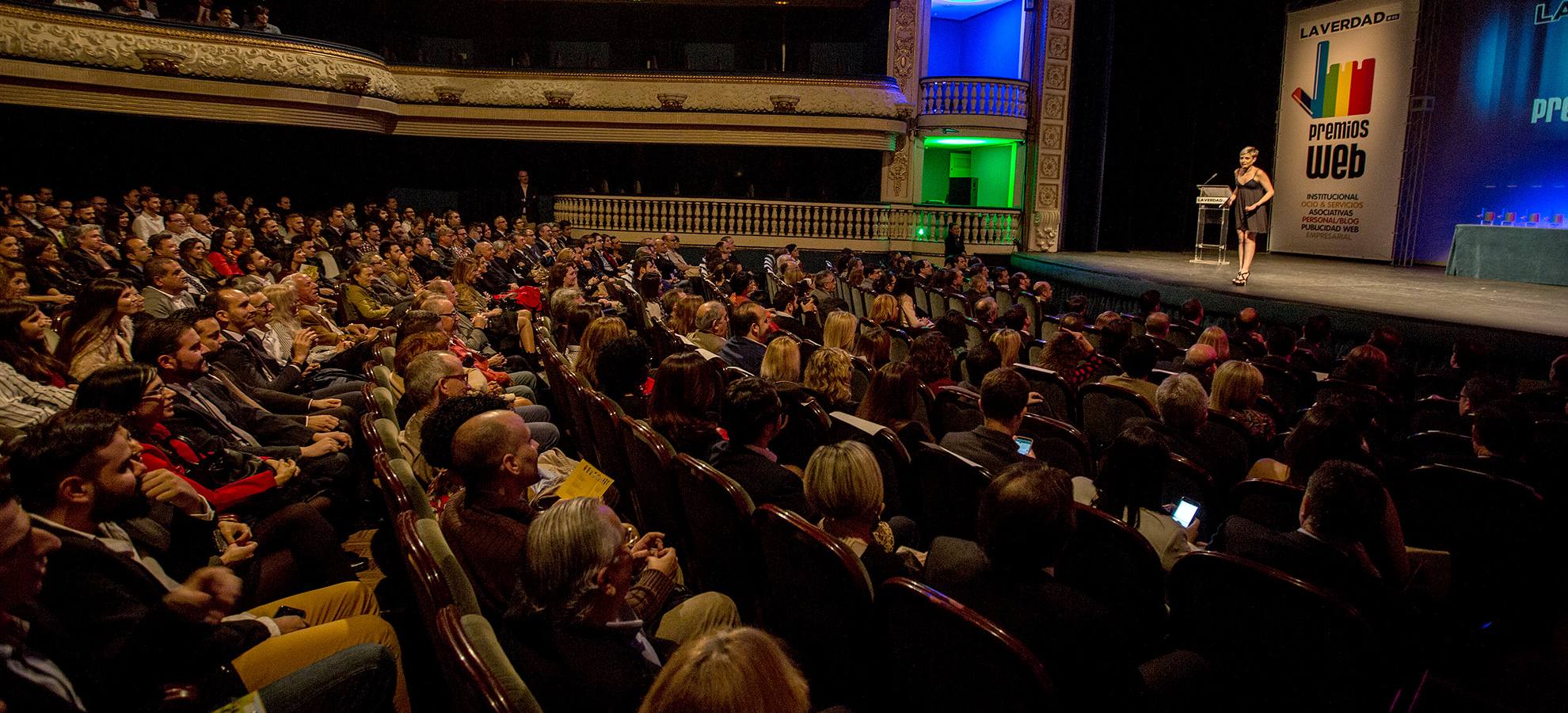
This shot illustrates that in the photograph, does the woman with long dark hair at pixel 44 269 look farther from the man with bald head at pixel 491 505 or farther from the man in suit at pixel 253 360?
the man with bald head at pixel 491 505

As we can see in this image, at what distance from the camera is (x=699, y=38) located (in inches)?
595

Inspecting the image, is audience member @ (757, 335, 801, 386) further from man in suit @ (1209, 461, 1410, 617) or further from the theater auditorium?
man in suit @ (1209, 461, 1410, 617)

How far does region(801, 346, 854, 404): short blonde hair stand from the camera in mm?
3275

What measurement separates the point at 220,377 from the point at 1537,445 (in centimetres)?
474


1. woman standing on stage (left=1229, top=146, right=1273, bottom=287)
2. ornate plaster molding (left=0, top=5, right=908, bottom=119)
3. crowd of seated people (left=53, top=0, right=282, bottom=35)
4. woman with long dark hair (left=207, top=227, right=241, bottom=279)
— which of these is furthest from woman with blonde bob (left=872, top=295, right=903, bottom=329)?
ornate plaster molding (left=0, top=5, right=908, bottom=119)

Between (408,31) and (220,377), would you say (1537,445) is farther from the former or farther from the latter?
(408,31)

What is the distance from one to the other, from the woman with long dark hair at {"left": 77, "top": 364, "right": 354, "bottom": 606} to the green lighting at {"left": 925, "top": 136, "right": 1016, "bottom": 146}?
1250cm

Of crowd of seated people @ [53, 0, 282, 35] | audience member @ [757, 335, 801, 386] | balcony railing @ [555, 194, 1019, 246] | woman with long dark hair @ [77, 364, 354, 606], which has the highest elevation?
crowd of seated people @ [53, 0, 282, 35]

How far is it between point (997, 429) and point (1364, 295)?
5964mm

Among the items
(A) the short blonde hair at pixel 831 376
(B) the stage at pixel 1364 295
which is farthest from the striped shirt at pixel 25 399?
(B) the stage at pixel 1364 295

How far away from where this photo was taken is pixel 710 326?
464 centimetres

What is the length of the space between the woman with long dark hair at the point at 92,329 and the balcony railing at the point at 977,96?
11874 millimetres

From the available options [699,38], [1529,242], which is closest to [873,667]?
[1529,242]

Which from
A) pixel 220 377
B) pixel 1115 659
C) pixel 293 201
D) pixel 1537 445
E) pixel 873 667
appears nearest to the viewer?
pixel 1115 659
